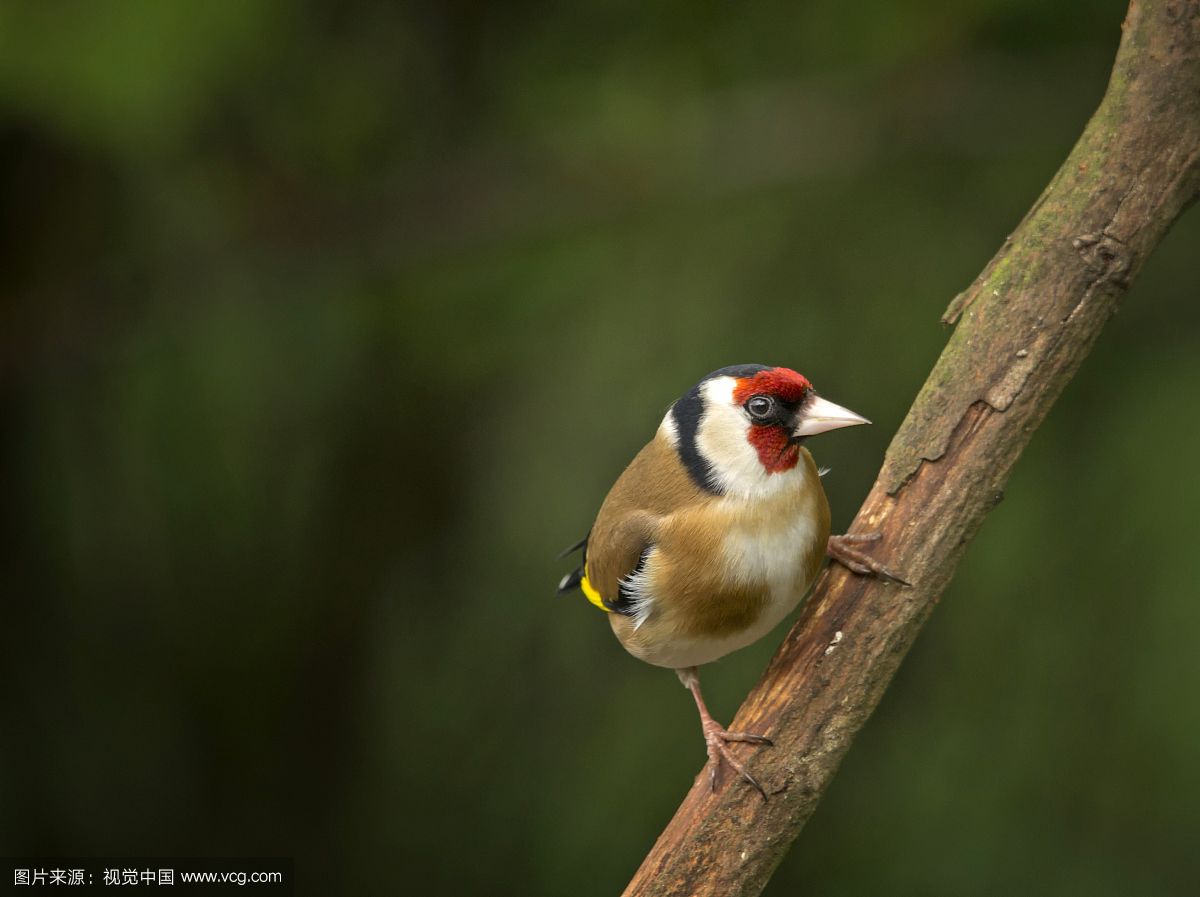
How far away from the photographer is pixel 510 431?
11.8ft

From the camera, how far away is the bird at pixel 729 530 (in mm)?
2449

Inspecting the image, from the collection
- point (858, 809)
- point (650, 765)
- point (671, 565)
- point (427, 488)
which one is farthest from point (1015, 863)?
point (427, 488)

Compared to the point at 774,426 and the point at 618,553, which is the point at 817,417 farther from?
the point at 618,553

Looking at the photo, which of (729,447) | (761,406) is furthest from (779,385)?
(729,447)

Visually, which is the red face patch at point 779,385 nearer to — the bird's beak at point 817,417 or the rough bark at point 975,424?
the bird's beak at point 817,417

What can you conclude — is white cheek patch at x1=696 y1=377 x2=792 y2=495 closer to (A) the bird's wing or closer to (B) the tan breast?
(B) the tan breast

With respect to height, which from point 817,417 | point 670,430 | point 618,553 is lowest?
point 618,553

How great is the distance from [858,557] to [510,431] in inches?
55.8

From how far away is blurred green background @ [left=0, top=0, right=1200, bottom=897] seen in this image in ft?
10.9

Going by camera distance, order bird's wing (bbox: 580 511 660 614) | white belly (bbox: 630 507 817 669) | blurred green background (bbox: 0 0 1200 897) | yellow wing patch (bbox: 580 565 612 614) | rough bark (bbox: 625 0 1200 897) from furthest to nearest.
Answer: blurred green background (bbox: 0 0 1200 897), yellow wing patch (bbox: 580 565 612 614), bird's wing (bbox: 580 511 660 614), white belly (bbox: 630 507 817 669), rough bark (bbox: 625 0 1200 897)

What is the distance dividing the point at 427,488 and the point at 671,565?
4.41 feet

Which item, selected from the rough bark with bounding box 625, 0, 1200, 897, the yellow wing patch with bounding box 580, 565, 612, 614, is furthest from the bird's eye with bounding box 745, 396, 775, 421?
the yellow wing patch with bounding box 580, 565, 612, 614

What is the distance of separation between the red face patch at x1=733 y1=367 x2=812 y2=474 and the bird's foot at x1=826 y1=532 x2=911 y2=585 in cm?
18

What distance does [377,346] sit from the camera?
357 cm
